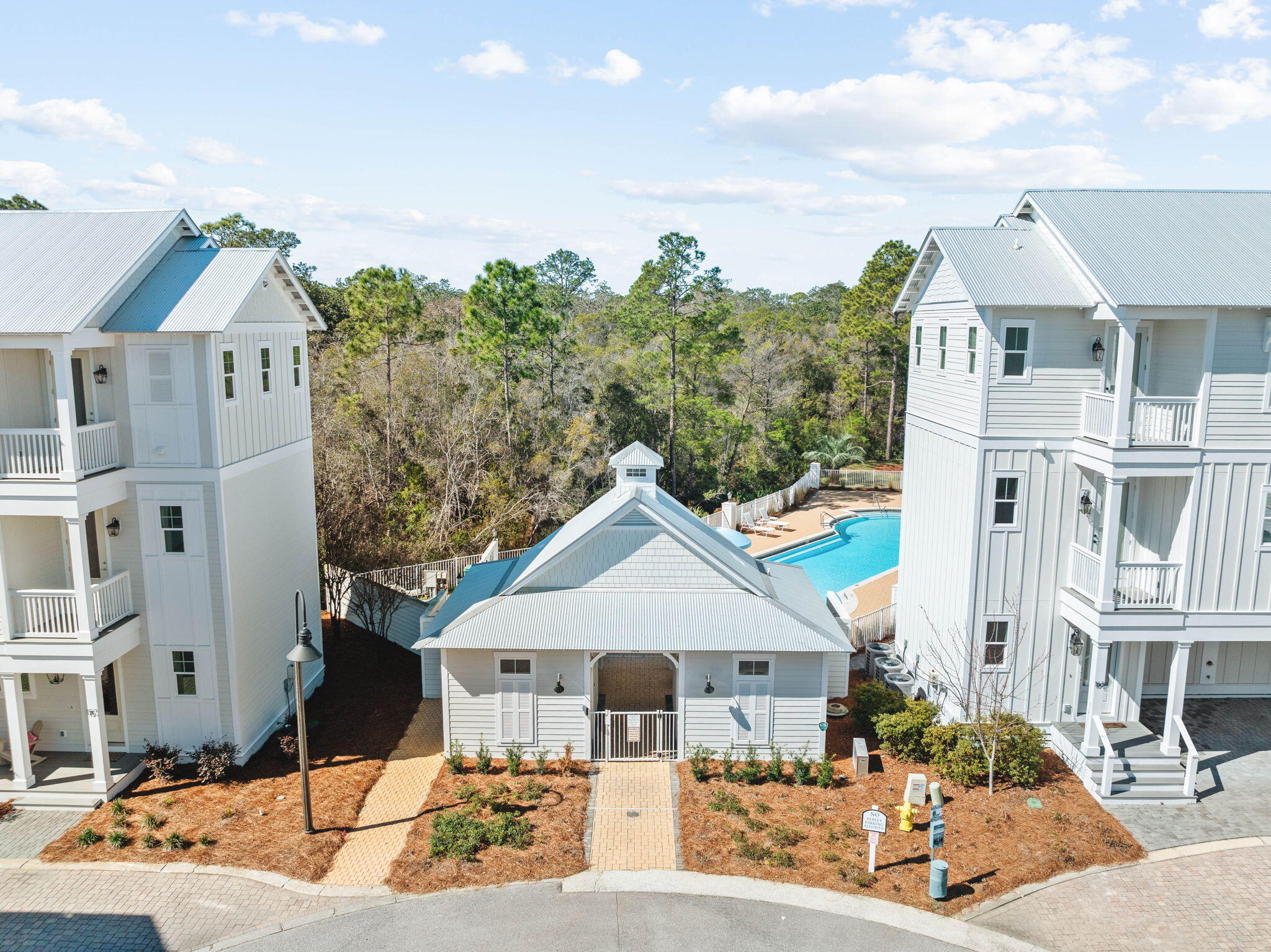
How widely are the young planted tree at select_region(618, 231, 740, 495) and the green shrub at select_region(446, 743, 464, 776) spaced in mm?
22665

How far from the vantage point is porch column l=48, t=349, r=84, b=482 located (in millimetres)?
13773

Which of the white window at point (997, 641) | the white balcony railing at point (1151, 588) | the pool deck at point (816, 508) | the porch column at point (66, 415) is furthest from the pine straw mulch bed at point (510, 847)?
the pool deck at point (816, 508)

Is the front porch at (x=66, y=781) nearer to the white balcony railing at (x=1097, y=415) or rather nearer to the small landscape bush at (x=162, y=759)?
the small landscape bush at (x=162, y=759)

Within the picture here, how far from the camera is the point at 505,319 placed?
3192 cm

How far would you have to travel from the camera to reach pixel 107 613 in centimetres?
1505

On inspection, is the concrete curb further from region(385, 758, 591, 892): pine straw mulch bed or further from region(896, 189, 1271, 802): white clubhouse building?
region(385, 758, 591, 892): pine straw mulch bed

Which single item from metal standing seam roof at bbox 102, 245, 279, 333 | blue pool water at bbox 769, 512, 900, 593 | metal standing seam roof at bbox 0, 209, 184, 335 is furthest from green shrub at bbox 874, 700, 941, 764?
metal standing seam roof at bbox 0, 209, 184, 335

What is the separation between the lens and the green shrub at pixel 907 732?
16.4 metres

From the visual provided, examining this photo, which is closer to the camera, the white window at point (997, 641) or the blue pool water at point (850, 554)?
the white window at point (997, 641)

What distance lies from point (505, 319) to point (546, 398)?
4.98 metres

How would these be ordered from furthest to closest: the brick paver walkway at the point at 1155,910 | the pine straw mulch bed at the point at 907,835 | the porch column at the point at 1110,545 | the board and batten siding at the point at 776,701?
1. the board and batten siding at the point at 776,701
2. the porch column at the point at 1110,545
3. the pine straw mulch bed at the point at 907,835
4. the brick paver walkway at the point at 1155,910

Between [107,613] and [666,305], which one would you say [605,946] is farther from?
[666,305]

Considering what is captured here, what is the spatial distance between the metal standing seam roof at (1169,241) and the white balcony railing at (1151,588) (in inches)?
193

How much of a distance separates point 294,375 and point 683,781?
39.5ft
